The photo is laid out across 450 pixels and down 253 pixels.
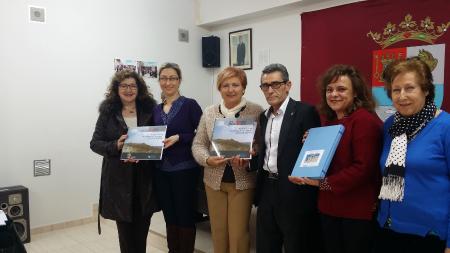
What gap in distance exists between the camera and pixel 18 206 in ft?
11.5

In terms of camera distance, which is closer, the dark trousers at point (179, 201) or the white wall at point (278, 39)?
the dark trousers at point (179, 201)

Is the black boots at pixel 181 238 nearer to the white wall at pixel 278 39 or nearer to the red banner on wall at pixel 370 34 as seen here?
the red banner on wall at pixel 370 34

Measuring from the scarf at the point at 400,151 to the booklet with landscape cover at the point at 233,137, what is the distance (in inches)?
28.5

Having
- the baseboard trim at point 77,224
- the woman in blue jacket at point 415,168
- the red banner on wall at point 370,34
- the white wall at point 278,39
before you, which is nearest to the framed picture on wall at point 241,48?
the white wall at point 278,39

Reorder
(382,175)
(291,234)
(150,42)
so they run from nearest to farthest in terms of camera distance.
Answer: (382,175)
(291,234)
(150,42)

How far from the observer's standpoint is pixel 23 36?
12.1 ft

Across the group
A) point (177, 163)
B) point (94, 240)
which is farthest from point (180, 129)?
point (94, 240)

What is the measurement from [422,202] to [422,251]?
0.20 m

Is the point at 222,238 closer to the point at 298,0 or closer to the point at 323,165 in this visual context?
the point at 323,165

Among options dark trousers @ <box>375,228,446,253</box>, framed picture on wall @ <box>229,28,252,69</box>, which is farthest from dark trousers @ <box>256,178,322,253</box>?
framed picture on wall @ <box>229,28,252,69</box>

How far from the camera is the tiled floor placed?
3.35 m

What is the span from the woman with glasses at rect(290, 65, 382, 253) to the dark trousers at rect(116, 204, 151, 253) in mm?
1190

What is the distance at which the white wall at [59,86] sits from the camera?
364 centimetres

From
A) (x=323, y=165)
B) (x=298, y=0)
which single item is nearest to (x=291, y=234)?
(x=323, y=165)
